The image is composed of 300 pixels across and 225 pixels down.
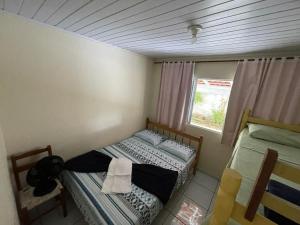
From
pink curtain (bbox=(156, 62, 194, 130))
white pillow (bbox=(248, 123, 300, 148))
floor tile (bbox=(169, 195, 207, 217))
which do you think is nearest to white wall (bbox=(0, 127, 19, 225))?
floor tile (bbox=(169, 195, 207, 217))

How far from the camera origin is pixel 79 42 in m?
2.01

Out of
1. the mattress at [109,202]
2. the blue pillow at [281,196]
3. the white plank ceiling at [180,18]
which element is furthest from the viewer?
the mattress at [109,202]

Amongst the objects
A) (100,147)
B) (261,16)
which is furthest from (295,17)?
(100,147)

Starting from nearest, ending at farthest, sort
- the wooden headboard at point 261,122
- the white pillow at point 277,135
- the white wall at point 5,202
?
the white wall at point 5,202
the white pillow at point 277,135
the wooden headboard at point 261,122

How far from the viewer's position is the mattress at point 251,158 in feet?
3.44

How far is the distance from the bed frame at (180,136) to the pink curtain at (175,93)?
0.12 metres

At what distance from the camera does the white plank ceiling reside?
3.23 feet

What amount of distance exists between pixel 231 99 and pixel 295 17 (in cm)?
150

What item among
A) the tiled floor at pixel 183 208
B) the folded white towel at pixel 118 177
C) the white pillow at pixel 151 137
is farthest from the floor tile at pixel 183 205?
the white pillow at pixel 151 137

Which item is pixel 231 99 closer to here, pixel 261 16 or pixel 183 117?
pixel 183 117

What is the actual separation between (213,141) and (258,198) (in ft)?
7.61

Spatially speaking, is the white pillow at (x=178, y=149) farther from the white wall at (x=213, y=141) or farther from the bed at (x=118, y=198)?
the white wall at (x=213, y=141)

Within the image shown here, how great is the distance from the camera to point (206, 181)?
108 inches

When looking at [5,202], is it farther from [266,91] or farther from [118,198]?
[266,91]
